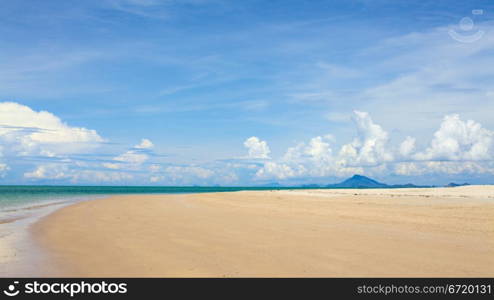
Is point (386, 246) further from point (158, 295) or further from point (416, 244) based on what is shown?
point (158, 295)

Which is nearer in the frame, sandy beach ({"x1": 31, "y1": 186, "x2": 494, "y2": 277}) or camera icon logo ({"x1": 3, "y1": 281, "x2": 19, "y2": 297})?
camera icon logo ({"x1": 3, "y1": 281, "x2": 19, "y2": 297})

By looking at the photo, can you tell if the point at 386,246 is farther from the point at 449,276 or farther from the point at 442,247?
the point at 449,276

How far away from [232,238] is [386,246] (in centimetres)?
647

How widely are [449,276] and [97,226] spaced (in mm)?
18802

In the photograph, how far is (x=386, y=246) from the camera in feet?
46.9

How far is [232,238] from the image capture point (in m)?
16.9

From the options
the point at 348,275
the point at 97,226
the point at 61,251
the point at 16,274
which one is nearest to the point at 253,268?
the point at 348,275

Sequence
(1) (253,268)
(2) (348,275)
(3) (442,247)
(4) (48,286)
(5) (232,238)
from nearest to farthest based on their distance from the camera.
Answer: (4) (48,286)
(2) (348,275)
(1) (253,268)
(3) (442,247)
(5) (232,238)

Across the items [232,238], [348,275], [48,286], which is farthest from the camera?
[232,238]

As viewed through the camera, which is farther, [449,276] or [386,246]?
[386,246]

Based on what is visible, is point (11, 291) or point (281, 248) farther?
point (281, 248)

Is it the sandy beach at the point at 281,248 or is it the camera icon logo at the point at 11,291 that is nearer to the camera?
the camera icon logo at the point at 11,291

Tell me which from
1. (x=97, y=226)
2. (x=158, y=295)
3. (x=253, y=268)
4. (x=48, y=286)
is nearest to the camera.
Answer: (x=158, y=295)

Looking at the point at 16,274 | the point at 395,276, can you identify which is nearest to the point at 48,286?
the point at 16,274
